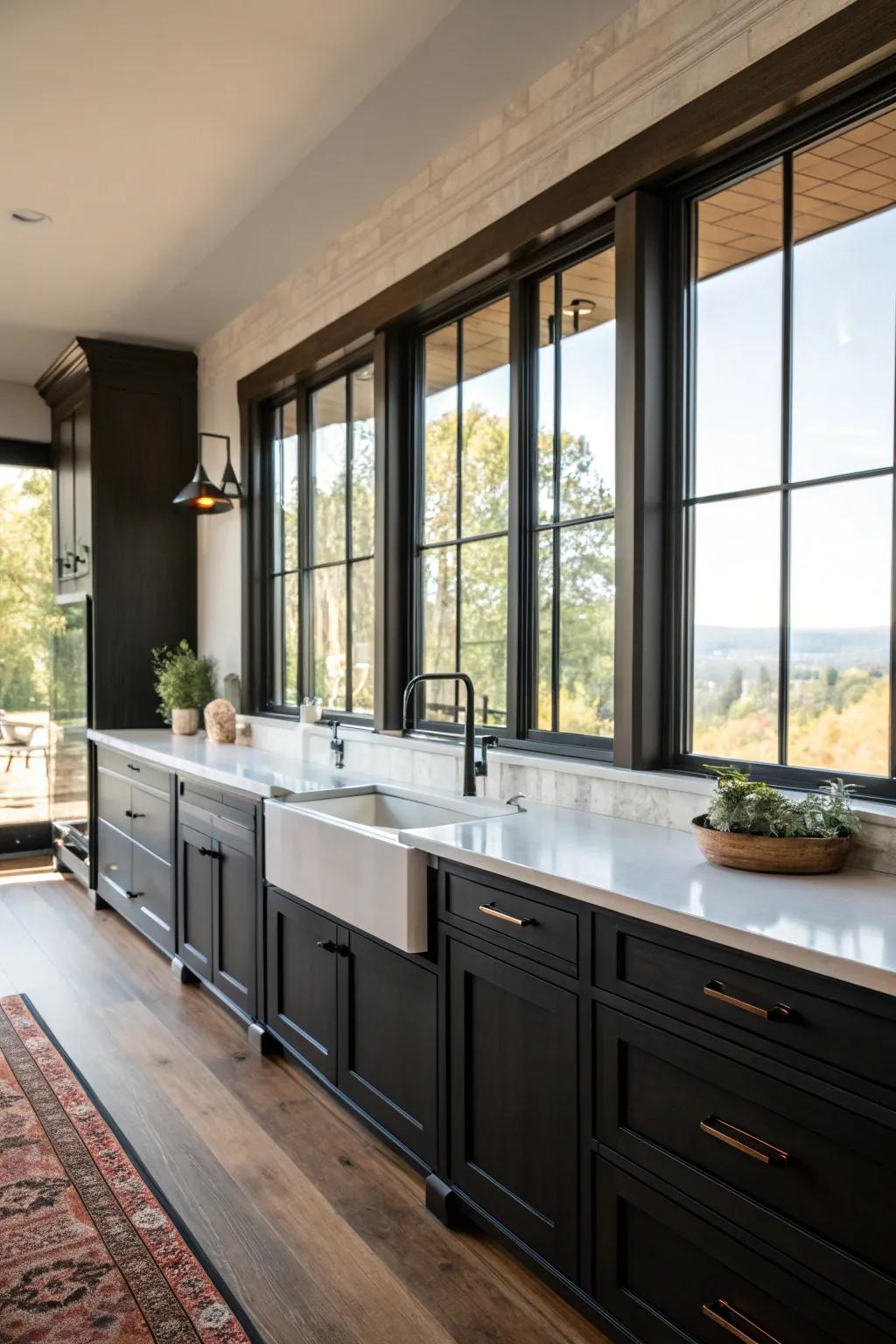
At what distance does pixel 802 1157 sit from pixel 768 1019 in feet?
0.65

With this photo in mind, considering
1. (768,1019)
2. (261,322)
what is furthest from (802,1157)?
(261,322)

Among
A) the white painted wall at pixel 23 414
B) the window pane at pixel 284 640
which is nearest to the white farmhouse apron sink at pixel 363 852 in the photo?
the window pane at pixel 284 640

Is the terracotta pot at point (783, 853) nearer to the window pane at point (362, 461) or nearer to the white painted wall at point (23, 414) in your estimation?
the window pane at point (362, 461)

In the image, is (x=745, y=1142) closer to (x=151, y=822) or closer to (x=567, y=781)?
(x=567, y=781)

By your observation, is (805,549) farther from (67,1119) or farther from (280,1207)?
(67,1119)

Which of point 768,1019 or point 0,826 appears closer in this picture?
point 768,1019

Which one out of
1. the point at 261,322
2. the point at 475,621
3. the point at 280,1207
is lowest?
the point at 280,1207

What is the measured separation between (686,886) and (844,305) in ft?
4.28

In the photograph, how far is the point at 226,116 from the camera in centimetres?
312

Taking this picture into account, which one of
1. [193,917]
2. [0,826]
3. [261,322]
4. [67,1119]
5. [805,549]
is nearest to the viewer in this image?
[805,549]

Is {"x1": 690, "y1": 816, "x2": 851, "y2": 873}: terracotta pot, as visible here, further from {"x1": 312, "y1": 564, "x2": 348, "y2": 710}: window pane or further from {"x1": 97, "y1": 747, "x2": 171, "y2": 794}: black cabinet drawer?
{"x1": 97, "y1": 747, "x2": 171, "y2": 794}: black cabinet drawer

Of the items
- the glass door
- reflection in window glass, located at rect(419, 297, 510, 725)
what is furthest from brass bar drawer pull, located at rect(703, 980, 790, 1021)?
the glass door

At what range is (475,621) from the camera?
339 centimetres

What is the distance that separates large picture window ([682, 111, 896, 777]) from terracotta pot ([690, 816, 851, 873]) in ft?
0.89
